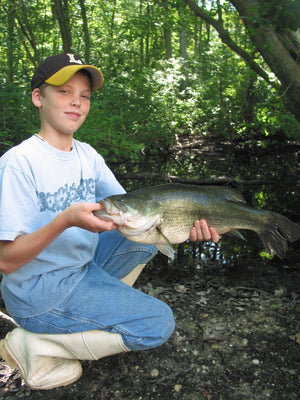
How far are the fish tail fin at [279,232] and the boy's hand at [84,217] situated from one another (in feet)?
4.48

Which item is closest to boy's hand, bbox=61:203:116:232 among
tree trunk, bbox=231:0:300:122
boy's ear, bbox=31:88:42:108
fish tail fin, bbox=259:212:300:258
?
boy's ear, bbox=31:88:42:108

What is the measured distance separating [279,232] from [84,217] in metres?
1.61

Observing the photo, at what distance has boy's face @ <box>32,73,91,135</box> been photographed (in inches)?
95.0

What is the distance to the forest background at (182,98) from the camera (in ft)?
22.2

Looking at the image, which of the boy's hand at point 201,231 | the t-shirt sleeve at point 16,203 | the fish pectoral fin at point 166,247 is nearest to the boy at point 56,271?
the t-shirt sleeve at point 16,203

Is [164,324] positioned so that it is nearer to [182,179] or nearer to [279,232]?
[279,232]

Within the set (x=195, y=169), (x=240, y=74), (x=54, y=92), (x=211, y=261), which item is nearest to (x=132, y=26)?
(x=240, y=74)

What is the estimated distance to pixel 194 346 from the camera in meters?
2.74

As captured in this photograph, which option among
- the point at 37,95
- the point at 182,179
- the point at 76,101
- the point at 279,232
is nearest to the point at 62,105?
the point at 76,101

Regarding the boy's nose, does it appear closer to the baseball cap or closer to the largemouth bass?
the baseball cap

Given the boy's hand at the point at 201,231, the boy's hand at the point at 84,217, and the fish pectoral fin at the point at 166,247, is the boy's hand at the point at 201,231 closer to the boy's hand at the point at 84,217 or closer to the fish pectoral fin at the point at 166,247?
the fish pectoral fin at the point at 166,247

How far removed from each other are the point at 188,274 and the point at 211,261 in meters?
0.53

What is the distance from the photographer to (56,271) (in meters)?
2.31

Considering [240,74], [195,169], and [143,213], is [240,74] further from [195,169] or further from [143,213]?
[143,213]
